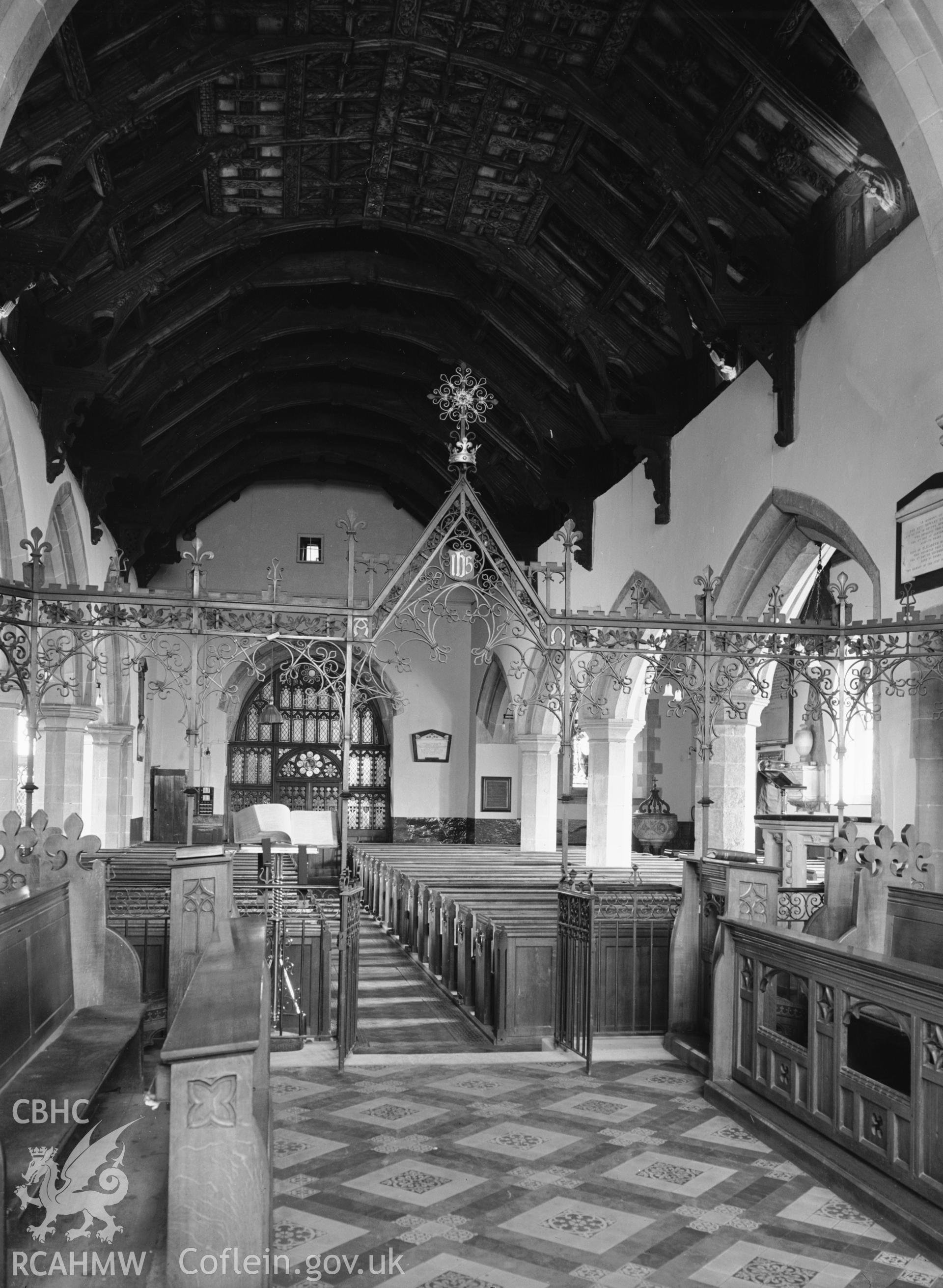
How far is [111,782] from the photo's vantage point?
46.5 ft

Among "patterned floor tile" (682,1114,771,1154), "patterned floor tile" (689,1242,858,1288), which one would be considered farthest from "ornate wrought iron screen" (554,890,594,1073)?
"patterned floor tile" (689,1242,858,1288)

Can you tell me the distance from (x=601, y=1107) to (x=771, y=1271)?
1.68m

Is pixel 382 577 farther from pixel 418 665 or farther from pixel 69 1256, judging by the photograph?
pixel 69 1256

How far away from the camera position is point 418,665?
18.5 meters

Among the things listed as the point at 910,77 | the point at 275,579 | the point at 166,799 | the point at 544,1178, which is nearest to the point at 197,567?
the point at 275,579

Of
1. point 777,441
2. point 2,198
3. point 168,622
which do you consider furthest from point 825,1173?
point 2,198

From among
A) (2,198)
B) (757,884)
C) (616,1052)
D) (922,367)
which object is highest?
(2,198)

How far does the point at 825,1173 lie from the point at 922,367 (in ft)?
13.8

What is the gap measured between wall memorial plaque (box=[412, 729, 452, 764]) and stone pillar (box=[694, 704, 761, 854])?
9396mm

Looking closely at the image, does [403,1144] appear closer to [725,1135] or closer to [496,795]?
[725,1135]

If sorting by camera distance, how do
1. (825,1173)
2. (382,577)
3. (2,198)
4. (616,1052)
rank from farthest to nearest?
(382,577) < (2,198) < (616,1052) < (825,1173)

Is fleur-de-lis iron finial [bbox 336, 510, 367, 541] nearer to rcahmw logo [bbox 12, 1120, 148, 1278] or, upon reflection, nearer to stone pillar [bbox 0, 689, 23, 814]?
rcahmw logo [bbox 12, 1120, 148, 1278]

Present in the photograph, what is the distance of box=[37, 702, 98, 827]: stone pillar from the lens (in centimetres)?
1120

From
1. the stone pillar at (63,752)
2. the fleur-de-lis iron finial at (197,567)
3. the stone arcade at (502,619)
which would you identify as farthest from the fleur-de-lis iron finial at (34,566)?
the stone pillar at (63,752)
